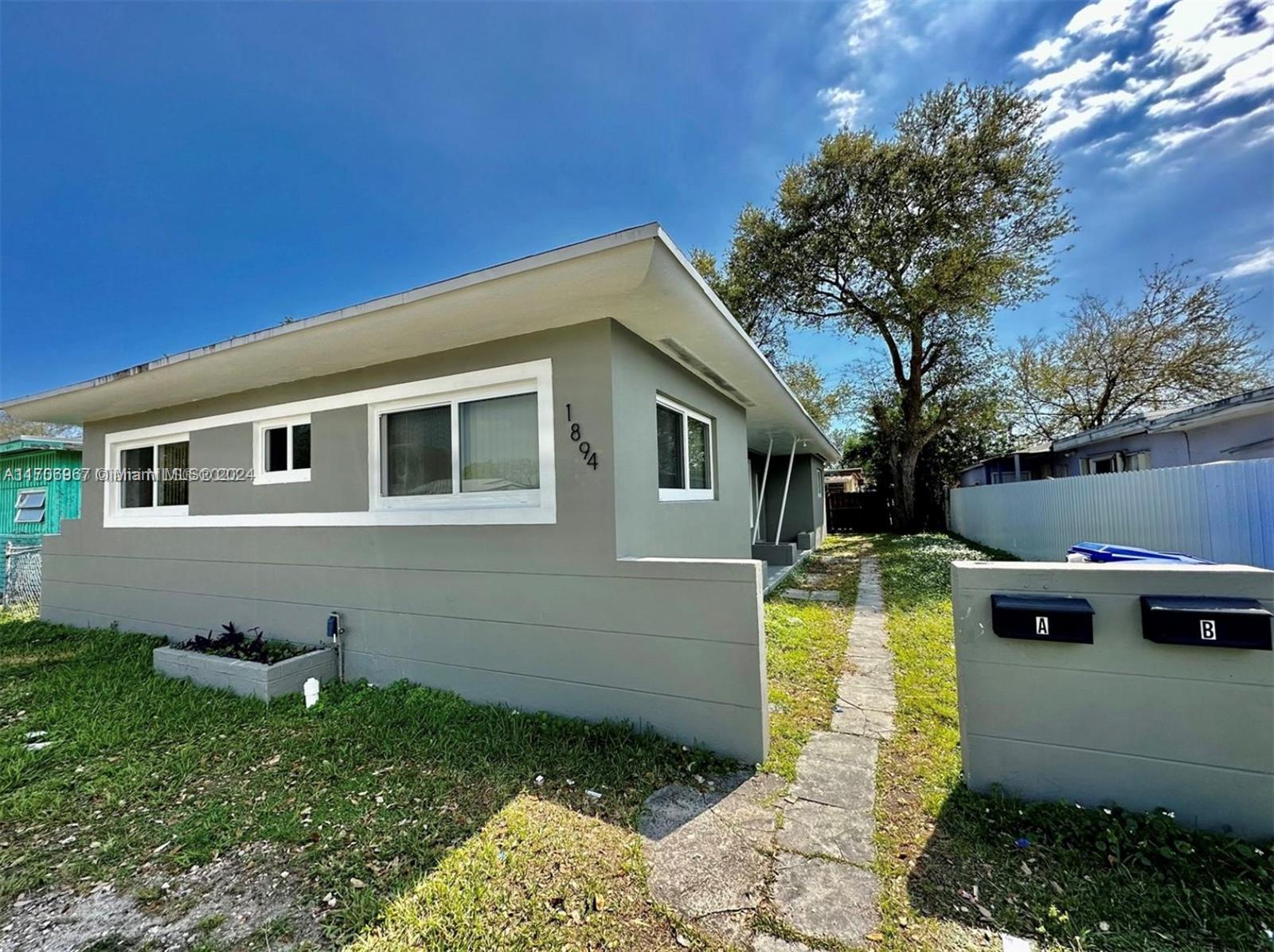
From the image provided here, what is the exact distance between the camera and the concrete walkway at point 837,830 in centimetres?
170

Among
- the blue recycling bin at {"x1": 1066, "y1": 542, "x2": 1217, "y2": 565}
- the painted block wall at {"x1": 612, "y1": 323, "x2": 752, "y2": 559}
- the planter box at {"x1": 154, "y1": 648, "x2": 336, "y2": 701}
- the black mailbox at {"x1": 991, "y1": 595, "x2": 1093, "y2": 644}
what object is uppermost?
the painted block wall at {"x1": 612, "y1": 323, "x2": 752, "y2": 559}

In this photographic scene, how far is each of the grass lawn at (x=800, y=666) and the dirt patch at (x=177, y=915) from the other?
2176mm

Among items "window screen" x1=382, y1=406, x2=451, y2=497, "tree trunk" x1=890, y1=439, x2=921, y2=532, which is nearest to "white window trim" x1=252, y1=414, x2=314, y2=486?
"window screen" x1=382, y1=406, x2=451, y2=497

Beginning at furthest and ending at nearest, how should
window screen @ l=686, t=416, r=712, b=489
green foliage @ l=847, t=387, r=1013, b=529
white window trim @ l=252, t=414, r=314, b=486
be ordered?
green foliage @ l=847, t=387, r=1013, b=529
window screen @ l=686, t=416, r=712, b=489
white window trim @ l=252, t=414, r=314, b=486

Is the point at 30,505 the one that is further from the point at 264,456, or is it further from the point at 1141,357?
the point at 1141,357

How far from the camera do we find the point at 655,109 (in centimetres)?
758

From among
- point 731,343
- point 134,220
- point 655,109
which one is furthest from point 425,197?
point 731,343

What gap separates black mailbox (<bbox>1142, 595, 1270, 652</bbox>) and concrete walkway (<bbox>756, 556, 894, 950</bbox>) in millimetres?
1402

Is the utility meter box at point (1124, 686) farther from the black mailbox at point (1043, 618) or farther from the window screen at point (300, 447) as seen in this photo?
the window screen at point (300, 447)

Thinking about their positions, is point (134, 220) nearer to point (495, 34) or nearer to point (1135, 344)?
point (495, 34)

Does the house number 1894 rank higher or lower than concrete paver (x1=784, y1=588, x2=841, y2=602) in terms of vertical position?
higher

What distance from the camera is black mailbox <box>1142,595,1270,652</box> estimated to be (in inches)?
72.3

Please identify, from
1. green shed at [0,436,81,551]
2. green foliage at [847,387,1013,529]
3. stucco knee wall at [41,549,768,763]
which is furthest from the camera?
green foliage at [847,387,1013,529]

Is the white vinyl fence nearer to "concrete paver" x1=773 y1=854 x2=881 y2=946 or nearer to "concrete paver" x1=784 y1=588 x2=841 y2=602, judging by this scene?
"concrete paver" x1=784 y1=588 x2=841 y2=602
